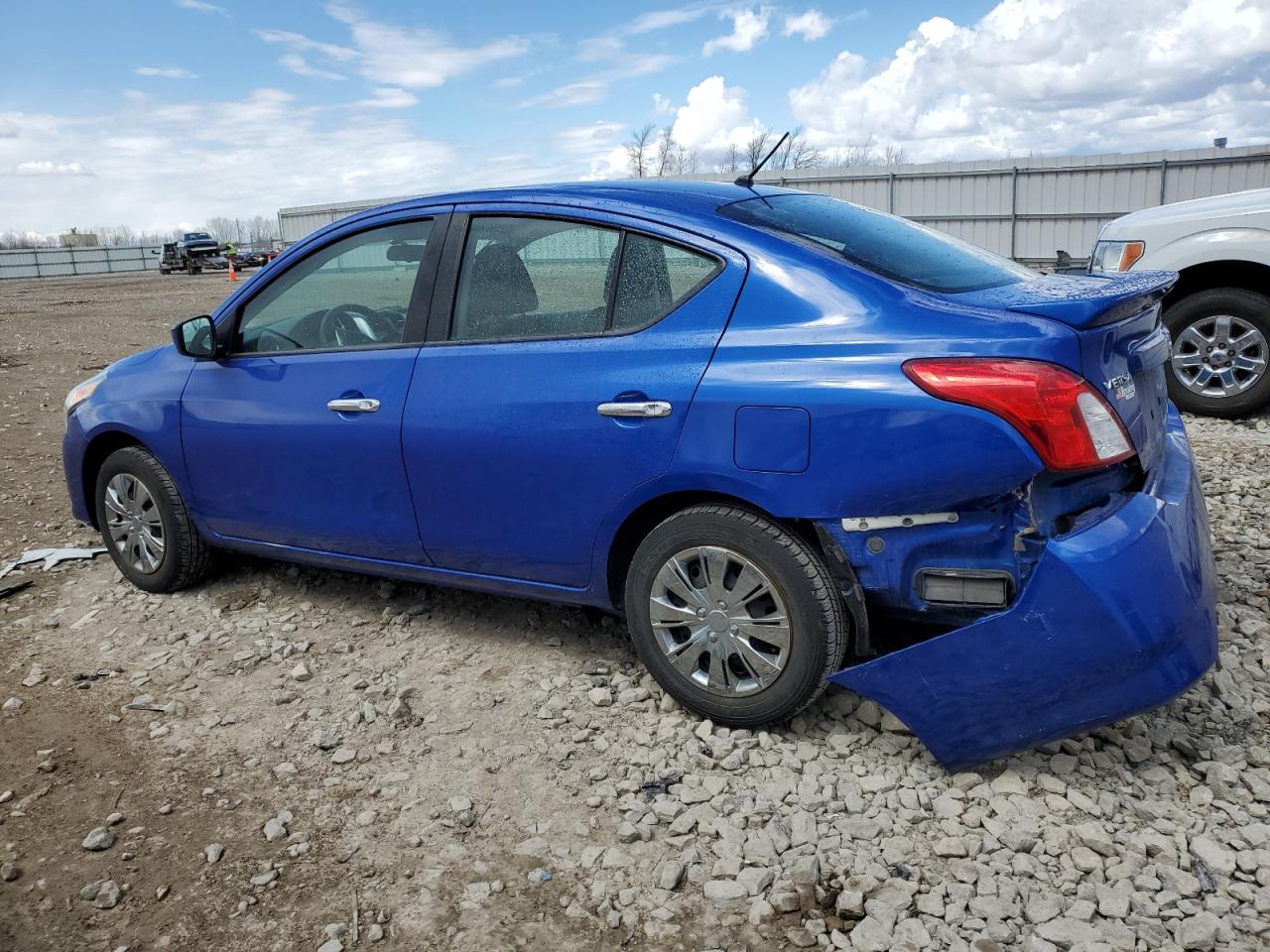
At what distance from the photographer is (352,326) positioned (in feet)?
13.2

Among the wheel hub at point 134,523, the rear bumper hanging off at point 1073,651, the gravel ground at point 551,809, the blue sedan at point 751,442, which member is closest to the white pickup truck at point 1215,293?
the gravel ground at point 551,809

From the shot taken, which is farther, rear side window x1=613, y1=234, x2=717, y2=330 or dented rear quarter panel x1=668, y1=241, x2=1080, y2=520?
rear side window x1=613, y1=234, x2=717, y2=330

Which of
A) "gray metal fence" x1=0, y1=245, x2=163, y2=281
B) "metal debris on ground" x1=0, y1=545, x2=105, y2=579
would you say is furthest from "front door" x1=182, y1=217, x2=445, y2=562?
"gray metal fence" x1=0, y1=245, x2=163, y2=281

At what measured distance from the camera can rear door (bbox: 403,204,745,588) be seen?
3.15 metres

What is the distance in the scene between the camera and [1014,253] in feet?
72.6

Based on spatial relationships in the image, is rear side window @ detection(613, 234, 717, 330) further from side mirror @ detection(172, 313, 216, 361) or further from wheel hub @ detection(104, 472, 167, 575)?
wheel hub @ detection(104, 472, 167, 575)

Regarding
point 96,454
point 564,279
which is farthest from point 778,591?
point 96,454

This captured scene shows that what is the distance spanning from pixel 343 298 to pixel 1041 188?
68.4ft

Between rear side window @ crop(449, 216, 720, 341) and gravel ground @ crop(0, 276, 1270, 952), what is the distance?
4.26ft

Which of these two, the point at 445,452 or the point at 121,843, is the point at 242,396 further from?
the point at 121,843

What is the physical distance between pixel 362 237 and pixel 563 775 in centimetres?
223

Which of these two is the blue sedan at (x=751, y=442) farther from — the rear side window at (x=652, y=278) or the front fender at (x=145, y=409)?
the front fender at (x=145, y=409)

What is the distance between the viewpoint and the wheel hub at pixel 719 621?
3076mm

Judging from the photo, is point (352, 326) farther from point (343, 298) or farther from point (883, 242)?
point (883, 242)
